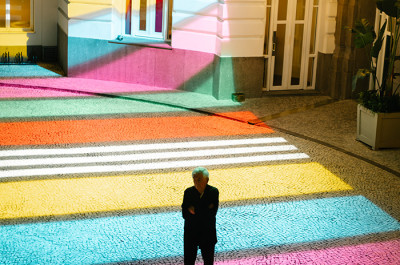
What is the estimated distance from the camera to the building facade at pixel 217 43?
51.3 ft

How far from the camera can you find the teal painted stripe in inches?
562

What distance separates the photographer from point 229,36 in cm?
1540

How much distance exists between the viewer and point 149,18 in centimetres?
1705

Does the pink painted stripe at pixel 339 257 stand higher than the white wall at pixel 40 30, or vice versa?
the white wall at pixel 40 30

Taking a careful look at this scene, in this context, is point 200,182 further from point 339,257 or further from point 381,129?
point 381,129

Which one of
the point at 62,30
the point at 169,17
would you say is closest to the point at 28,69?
the point at 62,30

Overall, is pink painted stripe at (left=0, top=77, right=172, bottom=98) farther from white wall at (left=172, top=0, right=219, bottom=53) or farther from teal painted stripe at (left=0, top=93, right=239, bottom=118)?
white wall at (left=172, top=0, right=219, bottom=53)

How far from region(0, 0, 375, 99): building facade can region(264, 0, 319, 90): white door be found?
0.08 feet

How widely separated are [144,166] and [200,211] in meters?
4.30

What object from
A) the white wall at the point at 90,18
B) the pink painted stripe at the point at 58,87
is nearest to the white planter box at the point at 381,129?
the pink painted stripe at the point at 58,87

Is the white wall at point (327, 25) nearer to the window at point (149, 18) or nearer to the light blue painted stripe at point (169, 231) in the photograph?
the window at point (149, 18)

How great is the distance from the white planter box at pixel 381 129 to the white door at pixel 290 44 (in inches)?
155

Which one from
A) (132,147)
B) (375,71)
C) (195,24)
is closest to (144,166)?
(132,147)

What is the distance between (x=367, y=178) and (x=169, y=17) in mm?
7350
